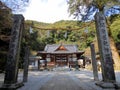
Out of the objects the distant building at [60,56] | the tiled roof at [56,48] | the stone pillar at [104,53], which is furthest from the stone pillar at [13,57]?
the tiled roof at [56,48]

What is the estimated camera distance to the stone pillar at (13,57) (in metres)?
6.29

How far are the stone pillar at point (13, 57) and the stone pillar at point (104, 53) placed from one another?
3004 millimetres

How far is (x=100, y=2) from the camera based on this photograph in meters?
19.2

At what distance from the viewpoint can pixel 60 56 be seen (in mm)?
35156

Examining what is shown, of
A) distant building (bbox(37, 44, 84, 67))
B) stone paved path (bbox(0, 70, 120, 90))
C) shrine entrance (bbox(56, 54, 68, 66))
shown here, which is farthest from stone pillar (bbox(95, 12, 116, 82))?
shrine entrance (bbox(56, 54, 68, 66))

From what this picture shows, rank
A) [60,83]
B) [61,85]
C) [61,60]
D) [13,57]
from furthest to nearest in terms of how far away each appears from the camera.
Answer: [61,60] < [60,83] < [61,85] < [13,57]

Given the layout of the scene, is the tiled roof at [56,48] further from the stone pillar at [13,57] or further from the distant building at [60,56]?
Answer: the stone pillar at [13,57]

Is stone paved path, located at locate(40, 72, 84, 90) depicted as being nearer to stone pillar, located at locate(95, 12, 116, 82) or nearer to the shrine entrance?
stone pillar, located at locate(95, 12, 116, 82)

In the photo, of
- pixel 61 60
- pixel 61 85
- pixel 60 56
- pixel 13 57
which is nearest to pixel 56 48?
pixel 60 56

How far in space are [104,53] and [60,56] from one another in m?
28.6

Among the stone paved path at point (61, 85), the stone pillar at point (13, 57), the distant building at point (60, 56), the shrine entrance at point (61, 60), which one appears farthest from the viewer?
the shrine entrance at point (61, 60)

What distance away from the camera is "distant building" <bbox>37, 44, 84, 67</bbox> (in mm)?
33719

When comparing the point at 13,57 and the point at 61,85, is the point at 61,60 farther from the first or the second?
the point at 13,57

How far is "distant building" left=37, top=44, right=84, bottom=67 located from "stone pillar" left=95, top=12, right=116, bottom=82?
1037 inches
